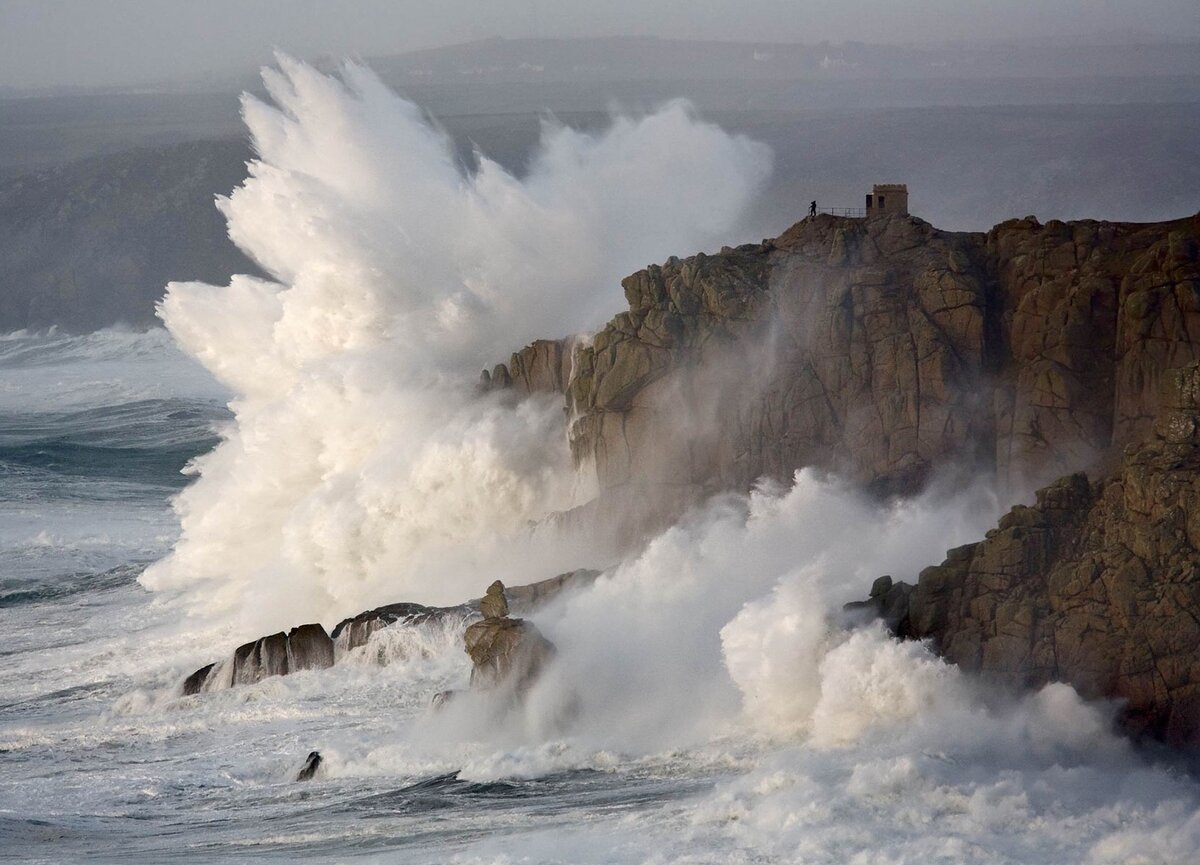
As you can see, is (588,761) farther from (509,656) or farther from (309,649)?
(309,649)

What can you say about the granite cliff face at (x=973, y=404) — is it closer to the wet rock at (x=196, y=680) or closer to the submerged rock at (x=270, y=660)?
the submerged rock at (x=270, y=660)

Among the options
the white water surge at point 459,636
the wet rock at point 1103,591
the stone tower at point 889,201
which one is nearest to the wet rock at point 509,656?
the white water surge at point 459,636

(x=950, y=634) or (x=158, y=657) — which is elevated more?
(x=158, y=657)

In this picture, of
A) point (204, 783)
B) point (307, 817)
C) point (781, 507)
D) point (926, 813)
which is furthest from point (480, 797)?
point (781, 507)

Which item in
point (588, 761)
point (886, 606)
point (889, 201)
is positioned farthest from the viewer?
point (889, 201)

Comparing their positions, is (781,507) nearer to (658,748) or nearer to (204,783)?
(658,748)

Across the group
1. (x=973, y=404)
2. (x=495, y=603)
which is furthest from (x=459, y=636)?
(x=973, y=404)

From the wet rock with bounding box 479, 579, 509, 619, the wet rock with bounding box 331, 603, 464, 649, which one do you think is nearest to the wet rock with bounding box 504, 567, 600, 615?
the wet rock with bounding box 479, 579, 509, 619
